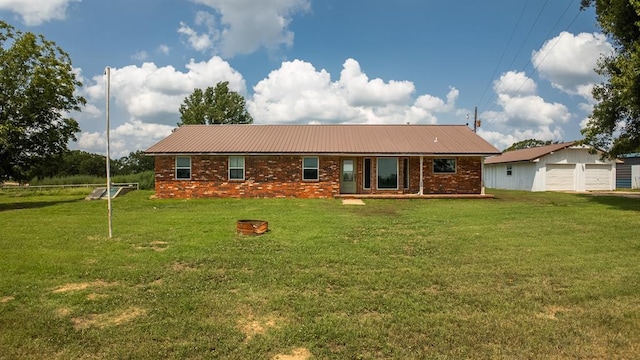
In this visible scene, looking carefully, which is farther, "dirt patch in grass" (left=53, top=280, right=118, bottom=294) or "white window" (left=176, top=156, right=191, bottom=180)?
"white window" (left=176, top=156, right=191, bottom=180)

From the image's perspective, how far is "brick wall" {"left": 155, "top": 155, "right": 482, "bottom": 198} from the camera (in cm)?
2092

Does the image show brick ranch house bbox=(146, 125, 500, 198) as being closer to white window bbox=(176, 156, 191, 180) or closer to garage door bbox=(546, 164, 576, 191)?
white window bbox=(176, 156, 191, 180)

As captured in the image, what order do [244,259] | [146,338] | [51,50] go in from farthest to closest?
[51,50] < [244,259] < [146,338]

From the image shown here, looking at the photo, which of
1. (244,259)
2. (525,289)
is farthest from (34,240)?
(525,289)

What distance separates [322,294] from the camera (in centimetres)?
531

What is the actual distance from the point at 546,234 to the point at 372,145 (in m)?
13.1

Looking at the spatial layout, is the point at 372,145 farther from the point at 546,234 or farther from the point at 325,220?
the point at 546,234

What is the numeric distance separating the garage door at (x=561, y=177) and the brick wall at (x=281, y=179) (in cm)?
1042

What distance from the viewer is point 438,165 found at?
21.5 metres

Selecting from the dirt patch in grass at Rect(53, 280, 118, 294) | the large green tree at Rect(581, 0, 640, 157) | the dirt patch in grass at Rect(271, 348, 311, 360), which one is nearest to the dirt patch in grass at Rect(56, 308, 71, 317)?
the dirt patch in grass at Rect(53, 280, 118, 294)

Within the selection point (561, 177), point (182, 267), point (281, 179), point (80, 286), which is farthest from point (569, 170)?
point (80, 286)

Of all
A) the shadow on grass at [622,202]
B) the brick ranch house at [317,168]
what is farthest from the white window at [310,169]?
the shadow on grass at [622,202]

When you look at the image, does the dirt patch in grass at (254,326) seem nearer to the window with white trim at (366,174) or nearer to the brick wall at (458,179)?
the window with white trim at (366,174)

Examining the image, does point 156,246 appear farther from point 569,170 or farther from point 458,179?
point 569,170
